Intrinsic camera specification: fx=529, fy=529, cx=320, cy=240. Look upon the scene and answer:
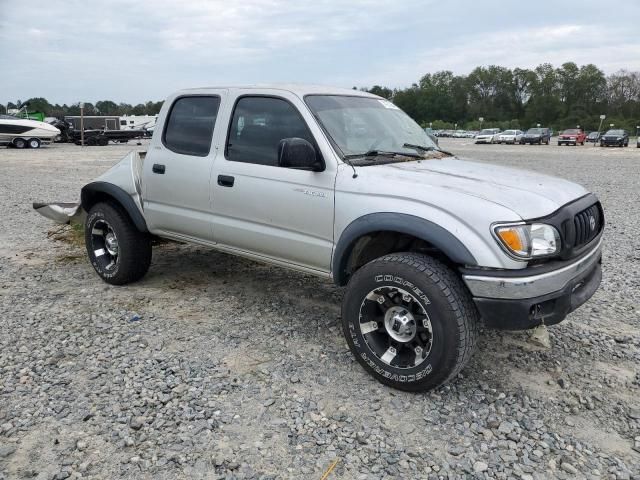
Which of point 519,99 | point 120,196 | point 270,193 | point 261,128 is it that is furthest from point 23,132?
point 519,99

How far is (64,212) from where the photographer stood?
5949mm

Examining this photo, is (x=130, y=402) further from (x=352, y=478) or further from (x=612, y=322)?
(x=612, y=322)

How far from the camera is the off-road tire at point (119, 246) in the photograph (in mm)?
4969

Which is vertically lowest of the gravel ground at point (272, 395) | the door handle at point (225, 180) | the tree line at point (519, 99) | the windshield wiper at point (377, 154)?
the gravel ground at point (272, 395)

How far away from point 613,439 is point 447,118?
120 meters

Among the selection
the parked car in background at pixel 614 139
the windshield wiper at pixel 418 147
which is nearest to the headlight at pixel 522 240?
the windshield wiper at pixel 418 147

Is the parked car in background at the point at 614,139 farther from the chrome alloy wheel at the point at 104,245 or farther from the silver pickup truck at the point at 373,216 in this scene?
the chrome alloy wheel at the point at 104,245

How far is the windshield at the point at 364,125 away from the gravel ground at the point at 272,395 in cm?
147

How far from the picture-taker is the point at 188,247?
677 centimetres

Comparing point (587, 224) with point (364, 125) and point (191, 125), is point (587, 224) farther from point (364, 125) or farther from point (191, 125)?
point (191, 125)

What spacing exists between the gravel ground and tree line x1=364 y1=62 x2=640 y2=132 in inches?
3618

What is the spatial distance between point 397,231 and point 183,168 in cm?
209

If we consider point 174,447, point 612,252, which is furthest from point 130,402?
point 612,252

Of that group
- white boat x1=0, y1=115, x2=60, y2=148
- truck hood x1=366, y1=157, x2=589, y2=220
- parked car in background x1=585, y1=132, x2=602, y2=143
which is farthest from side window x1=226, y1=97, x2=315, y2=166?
parked car in background x1=585, y1=132, x2=602, y2=143
